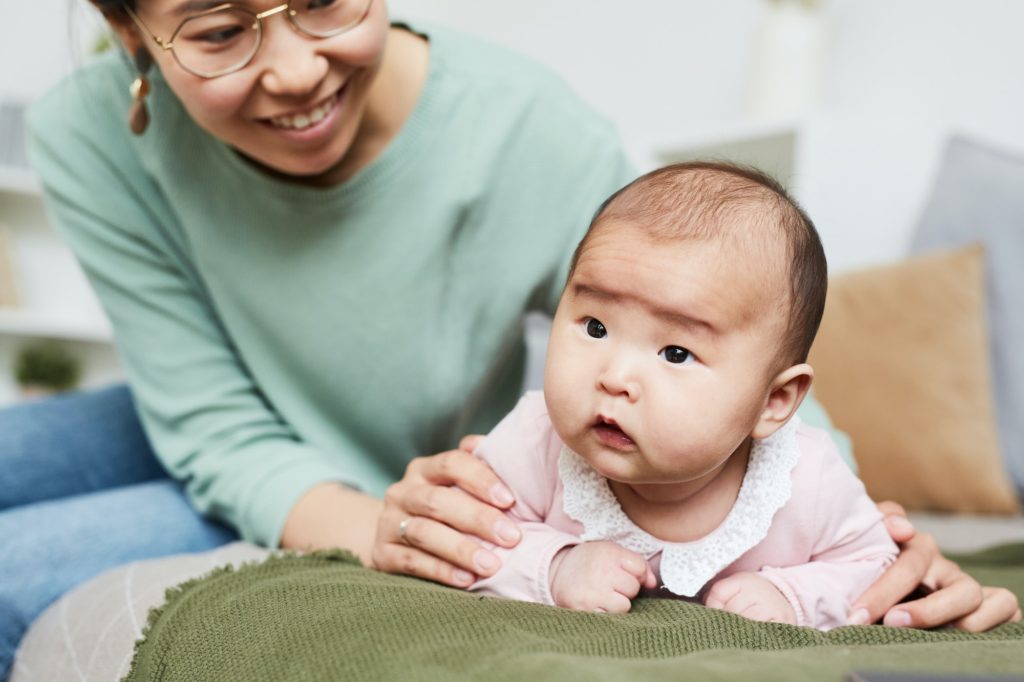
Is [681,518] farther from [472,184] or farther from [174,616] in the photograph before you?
[472,184]

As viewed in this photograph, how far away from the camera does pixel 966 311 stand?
1.92m

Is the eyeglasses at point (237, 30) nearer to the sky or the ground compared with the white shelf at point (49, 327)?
nearer to the sky

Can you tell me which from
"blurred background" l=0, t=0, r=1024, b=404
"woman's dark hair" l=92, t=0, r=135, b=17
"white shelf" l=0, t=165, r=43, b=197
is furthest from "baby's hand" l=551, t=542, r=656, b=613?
"white shelf" l=0, t=165, r=43, b=197

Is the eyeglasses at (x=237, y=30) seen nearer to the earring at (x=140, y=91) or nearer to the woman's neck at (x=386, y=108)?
the earring at (x=140, y=91)

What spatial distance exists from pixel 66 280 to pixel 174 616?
3061 millimetres

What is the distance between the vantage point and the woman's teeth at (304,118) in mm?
1175

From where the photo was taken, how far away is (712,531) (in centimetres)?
94

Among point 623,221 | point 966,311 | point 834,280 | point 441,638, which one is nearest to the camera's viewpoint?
point 441,638

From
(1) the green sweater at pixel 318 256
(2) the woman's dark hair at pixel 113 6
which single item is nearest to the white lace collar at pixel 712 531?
(1) the green sweater at pixel 318 256

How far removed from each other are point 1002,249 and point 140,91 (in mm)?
1567

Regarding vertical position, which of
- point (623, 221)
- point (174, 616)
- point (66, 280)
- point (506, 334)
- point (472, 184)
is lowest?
point (66, 280)

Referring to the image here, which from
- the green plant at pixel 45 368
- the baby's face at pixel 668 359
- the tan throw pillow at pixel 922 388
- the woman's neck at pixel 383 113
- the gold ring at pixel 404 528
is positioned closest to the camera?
the baby's face at pixel 668 359

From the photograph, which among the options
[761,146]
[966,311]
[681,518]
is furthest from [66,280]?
[681,518]

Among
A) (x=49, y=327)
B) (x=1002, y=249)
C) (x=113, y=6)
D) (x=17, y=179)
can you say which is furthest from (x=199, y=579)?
(x=17, y=179)
